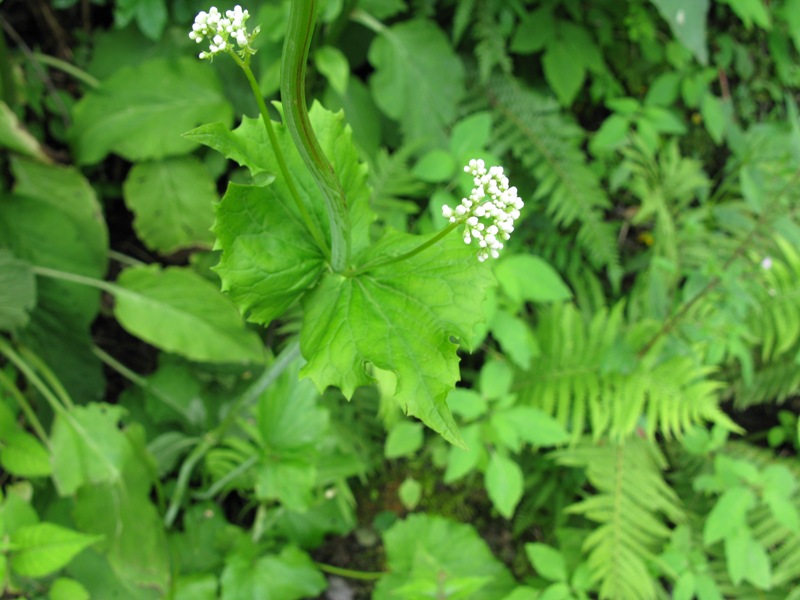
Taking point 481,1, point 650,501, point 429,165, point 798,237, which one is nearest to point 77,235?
point 429,165

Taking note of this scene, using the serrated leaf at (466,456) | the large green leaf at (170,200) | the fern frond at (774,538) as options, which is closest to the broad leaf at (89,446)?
the large green leaf at (170,200)

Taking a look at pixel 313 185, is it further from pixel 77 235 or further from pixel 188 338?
pixel 77 235

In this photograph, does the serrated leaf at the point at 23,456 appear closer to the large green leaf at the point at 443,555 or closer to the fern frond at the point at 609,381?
the large green leaf at the point at 443,555

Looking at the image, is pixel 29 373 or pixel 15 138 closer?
pixel 29 373

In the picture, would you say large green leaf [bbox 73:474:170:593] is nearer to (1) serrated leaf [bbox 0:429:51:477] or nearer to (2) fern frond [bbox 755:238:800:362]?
(1) serrated leaf [bbox 0:429:51:477]

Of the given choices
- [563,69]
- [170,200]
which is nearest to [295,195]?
[170,200]

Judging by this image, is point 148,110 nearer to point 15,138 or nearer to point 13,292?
point 15,138
